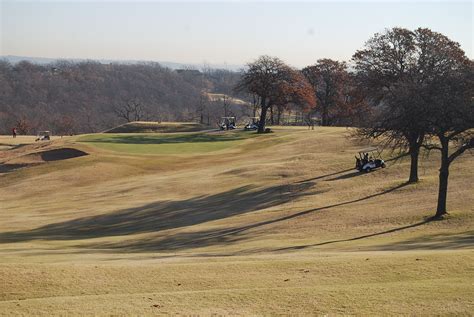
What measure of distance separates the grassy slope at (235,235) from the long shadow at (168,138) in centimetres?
1133

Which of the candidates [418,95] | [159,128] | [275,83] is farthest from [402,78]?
[159,128]

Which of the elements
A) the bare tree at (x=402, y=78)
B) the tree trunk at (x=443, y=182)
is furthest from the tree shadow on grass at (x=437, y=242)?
the bare tree at (x=402, y=78)

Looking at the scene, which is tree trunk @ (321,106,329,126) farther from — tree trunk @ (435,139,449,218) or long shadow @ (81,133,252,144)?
tree trunk @ (435,139,449,218)

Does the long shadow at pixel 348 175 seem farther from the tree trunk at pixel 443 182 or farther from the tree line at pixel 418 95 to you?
the tree trunk at pixel 443 182

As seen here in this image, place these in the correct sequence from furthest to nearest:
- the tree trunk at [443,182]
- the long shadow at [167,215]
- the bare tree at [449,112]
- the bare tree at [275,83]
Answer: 1. the bare tree at [275,83]
2. the long shadow at [167,215]
3. the tree trunk at [443,182]
4. the bare tree at [449,112]

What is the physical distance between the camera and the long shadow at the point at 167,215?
35.1 meters

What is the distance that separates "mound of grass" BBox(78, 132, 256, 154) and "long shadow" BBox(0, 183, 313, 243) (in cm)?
2853

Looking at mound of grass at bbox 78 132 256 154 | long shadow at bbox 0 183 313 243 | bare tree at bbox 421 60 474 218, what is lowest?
long shadow at bbox 0 183 313 243

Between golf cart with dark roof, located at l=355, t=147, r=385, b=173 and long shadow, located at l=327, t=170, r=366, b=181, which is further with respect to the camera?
golf cart with dark roof, located at l=355, t=147, r=385, b=173

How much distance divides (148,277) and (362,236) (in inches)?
525

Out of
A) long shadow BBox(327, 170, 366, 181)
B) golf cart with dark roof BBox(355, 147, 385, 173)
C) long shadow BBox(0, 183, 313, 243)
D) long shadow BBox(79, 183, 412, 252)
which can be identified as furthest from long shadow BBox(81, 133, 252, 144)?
long shadow BBox(79, 183, 412, 252)

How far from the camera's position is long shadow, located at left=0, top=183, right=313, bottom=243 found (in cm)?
3506

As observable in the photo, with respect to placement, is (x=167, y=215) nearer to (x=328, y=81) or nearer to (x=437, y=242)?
(x=437, y=242)

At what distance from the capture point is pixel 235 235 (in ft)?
99.3
